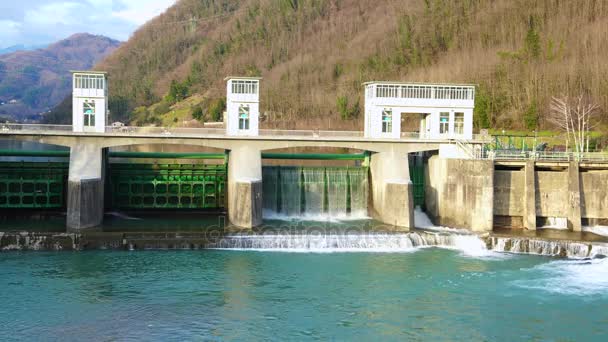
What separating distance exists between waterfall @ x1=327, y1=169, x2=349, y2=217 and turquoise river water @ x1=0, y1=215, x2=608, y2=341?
8480 millimetres

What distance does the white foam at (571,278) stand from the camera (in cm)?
2744

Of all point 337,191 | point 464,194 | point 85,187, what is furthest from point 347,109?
point 85,187

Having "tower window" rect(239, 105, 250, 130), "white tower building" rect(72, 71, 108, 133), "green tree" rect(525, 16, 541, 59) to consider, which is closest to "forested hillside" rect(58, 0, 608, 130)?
"green tree" rect(525, 16, 541, 59)

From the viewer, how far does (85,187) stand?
3544 cm

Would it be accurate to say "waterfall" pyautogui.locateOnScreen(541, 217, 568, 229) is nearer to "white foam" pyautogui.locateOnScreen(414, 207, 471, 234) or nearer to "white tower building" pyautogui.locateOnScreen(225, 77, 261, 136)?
"white foam" pyautogui.locateOnScreen(414, 207, 471, 234)

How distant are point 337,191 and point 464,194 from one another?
7.90 meters

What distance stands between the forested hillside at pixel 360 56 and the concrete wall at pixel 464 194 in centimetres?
2738

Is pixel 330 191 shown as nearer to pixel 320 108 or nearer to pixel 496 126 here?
pixel 496 126

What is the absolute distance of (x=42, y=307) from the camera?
2386 cm

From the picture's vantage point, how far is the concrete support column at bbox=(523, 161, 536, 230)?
38188 millimetres

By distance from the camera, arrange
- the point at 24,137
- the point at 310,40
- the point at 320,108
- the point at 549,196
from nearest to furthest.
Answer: the point at 24,137
the point at 549,196
the point at 320,108
the point at 310,40

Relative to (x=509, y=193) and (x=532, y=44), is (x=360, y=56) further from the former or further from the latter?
(x=509, y=193)

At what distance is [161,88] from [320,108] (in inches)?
2436

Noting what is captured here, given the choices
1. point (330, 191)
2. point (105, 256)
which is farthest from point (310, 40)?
point (105, 256)
